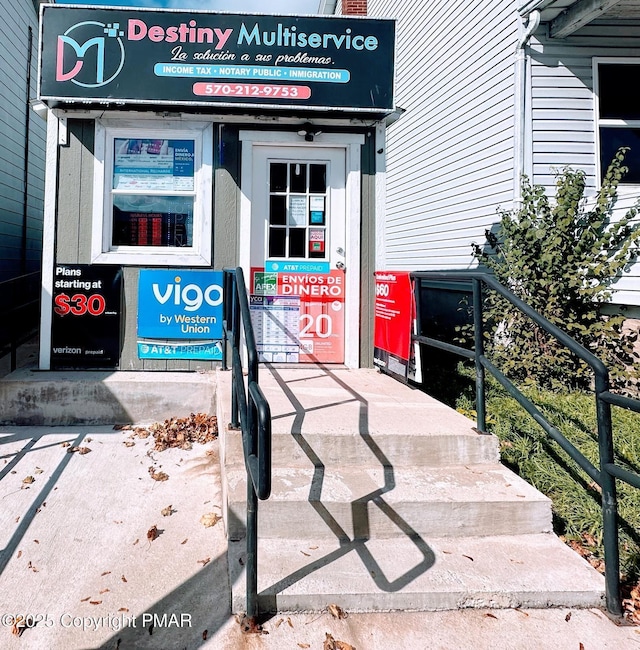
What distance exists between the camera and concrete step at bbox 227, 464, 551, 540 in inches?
101

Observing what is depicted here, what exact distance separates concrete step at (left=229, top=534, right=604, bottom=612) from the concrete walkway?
0.05 metres

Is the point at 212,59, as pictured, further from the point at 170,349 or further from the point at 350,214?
the point at 170,349

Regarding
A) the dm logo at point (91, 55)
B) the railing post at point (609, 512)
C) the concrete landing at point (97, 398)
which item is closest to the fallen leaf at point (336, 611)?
the railing post at point (609, 512)

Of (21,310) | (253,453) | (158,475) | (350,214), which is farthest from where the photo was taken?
(21,310)

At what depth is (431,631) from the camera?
81.0 inches

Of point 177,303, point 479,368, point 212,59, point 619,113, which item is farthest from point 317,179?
point 619,113

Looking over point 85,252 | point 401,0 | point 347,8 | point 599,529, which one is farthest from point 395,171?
point 599,529

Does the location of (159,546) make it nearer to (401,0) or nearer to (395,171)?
(395,171)

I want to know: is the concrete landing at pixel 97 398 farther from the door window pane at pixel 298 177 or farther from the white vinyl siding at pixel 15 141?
the white vinyl siding at pixel 15 141

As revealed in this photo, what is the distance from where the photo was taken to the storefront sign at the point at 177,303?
4.82m

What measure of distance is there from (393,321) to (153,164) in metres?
2.82

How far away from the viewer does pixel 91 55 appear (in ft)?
14.7

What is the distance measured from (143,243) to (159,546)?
3.17 m

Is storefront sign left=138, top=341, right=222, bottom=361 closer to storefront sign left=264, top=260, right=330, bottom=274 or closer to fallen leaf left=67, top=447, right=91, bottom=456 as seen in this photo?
storefront sign left=264, top=260, right=330, bottom=274
